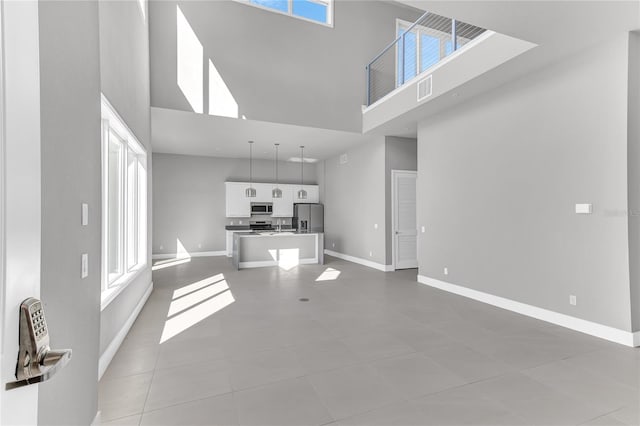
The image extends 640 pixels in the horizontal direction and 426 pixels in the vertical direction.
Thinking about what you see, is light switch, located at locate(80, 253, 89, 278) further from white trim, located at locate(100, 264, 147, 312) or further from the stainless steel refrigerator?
the stainless steel refrigerator

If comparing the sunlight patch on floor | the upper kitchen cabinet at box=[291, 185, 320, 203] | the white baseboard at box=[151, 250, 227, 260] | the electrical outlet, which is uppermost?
the upper kitchen cabinet at box=[291, 185, 320, 203]

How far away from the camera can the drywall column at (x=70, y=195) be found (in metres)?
1.36

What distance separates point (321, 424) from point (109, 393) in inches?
65.2

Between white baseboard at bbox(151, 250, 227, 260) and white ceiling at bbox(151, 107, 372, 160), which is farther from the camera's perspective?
white baseboard at bbox(151, 250, 227, 260)

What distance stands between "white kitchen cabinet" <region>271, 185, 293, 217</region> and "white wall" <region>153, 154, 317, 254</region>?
103 cm

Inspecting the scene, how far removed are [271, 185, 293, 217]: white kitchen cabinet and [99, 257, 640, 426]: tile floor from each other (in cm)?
588

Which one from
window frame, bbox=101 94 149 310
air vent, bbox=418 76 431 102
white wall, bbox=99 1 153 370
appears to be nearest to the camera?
white wall, bbox=99 1 153 370

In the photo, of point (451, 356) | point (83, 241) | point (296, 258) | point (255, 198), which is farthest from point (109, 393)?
point (255, 198)

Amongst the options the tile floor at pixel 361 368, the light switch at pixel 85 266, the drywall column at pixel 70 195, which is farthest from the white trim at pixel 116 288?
the light switch at pixel 85 266

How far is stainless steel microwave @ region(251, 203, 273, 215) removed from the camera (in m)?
10.3

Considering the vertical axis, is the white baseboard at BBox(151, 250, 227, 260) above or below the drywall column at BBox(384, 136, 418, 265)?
below

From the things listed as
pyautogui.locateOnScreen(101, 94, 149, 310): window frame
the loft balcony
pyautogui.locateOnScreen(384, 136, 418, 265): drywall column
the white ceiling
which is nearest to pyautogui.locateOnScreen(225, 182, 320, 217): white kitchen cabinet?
the white ceiling

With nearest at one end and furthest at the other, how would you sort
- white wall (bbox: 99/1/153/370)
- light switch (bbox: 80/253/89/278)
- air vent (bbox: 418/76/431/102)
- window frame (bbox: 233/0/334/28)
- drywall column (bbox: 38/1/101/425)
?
1. drywall column (bbox: 38/1/101/425)
2. light switch (bbox: 80/253/89/278)
3. white wall (bbox: 99/1/153/370)
4. air vent (bbox: 418/76/431/102)
5. window frame (bbox: 233/0/334/28)

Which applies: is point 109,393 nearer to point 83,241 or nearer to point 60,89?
point 83,241
